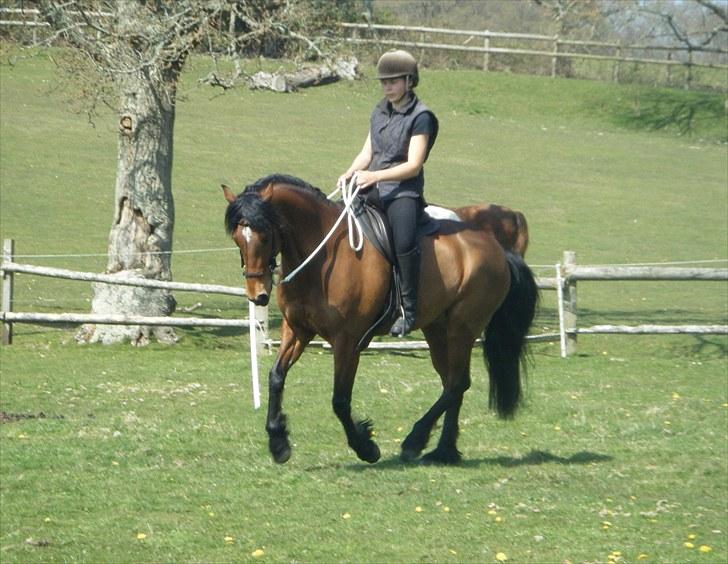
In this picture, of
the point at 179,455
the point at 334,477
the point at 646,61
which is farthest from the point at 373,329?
the point at 646,61

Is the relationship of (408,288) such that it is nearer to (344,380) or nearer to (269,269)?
(344,380)

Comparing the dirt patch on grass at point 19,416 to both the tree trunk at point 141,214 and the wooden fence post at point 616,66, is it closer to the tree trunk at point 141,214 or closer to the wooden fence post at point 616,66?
the tree trunk at point 141,214

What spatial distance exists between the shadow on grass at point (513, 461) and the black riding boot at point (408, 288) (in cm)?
205

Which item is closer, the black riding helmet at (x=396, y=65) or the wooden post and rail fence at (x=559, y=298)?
the black riding helmet at (x=396, y=65)

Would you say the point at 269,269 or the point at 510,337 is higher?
the point at 269,269

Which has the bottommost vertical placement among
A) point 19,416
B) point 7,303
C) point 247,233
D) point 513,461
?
point 19,416

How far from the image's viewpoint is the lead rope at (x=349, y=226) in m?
7.79

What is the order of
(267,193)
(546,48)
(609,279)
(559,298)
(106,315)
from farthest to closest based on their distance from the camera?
1. (546,48)
2. (559,298)
3. (609,279)
4. (106,315)
5. (267,193)

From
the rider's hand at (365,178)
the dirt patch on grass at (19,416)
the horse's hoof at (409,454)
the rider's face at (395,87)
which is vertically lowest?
the dirt patch on grass at (19,416)

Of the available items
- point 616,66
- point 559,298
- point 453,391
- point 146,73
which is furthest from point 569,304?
point 616,66

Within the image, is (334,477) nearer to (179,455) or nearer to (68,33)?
(179,455)

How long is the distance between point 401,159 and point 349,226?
596mm

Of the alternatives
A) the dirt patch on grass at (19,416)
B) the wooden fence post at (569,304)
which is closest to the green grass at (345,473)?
the dirt patch on grass at (19,416)

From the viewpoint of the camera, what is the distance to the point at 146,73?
15789 millimetres
